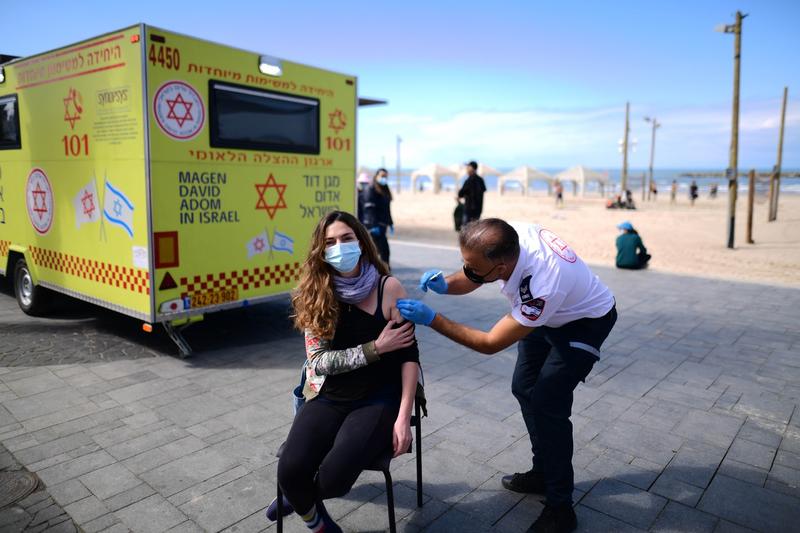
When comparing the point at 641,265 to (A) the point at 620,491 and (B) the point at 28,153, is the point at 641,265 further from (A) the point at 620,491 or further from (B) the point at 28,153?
(B) the point at 28,153

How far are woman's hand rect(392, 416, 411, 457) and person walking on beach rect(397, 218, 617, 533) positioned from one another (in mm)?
452

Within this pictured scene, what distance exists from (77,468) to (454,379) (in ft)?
9.53

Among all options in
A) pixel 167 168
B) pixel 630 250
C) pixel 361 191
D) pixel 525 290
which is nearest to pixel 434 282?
pixel 525 290

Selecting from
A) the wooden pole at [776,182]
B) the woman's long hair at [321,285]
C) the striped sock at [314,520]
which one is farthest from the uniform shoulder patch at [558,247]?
the wooden pole at [776,182]

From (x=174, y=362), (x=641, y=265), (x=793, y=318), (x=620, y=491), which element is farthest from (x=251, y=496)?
(x=641, y=265)

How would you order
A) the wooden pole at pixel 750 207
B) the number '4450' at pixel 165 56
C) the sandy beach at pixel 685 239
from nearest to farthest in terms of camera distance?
the number '4450' at pixel 165 56 → the sandy beach at pixel 685 239 → the wooden pole at pixel 750 207

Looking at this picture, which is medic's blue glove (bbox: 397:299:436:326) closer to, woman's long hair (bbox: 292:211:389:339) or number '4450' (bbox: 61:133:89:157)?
woman's long hair (bbox: 292:211:389:339)

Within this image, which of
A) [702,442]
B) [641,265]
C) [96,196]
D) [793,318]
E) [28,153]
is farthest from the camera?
[641,265]

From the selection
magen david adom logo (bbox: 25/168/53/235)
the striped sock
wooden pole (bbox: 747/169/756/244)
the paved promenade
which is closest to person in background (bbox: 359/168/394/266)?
the paved promenade

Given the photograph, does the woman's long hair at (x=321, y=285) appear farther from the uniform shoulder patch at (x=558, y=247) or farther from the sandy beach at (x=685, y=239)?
the sandy beach at (x=685, y=239)

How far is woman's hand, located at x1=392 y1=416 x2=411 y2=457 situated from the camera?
2.56 metres

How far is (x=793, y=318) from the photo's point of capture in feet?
23.6

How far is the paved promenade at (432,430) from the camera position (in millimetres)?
3004

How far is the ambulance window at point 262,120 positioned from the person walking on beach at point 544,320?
3.26 metres
